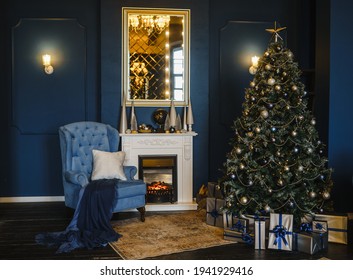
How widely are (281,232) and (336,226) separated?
26.3 inches

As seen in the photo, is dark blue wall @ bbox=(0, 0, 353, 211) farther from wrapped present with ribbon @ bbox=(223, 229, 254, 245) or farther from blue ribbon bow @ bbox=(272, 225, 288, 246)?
blue ribbon bow @ bbox=(272, 225, 288, 246)

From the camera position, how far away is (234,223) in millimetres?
4922

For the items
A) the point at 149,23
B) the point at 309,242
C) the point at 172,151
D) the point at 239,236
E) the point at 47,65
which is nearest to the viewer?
the point at 309,242

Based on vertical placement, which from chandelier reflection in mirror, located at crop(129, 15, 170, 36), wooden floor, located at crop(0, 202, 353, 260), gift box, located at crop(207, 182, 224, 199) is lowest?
wooden floor, located at crop(0, 202, 353, 260)

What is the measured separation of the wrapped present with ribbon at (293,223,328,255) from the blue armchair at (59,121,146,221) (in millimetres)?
1957

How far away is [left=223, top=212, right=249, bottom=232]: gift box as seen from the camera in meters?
4.79

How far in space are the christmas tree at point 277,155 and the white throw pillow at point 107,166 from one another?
1.44m

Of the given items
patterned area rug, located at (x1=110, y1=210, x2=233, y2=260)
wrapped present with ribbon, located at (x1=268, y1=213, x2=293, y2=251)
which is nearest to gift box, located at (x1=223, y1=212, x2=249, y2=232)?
patterned area rug, located at (x1=110, y1=210, x2=233, y2=260)

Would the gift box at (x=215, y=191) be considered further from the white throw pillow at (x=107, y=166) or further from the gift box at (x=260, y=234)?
the white throw pillow at (x=107, y=166)

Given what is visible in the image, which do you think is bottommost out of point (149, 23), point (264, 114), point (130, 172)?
point (130, 172)

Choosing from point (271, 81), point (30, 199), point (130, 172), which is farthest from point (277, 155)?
point (30, 199)

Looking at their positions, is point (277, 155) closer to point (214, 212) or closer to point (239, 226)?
point (239, 226)

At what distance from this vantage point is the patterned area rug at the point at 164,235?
14.8ft

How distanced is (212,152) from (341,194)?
2.42 m
